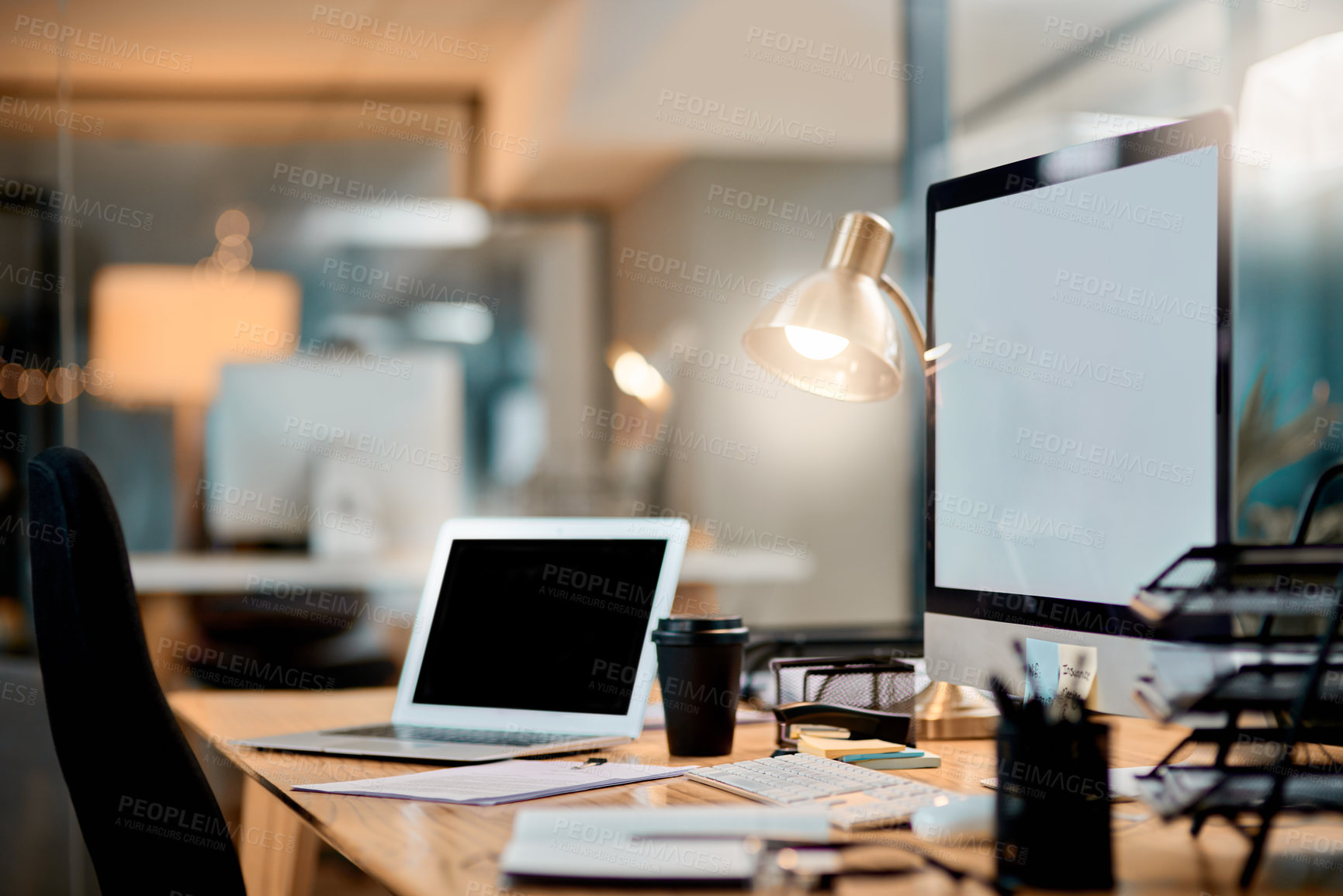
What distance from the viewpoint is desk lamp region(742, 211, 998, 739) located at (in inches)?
49.4

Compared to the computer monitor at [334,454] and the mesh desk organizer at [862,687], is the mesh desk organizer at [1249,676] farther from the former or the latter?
the computer monitor at [334,454]

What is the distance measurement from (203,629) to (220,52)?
8.11 ft

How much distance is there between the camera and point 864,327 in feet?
4.10

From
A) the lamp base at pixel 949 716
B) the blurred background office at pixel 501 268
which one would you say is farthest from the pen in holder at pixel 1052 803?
the blurred background office at pixel 501 268

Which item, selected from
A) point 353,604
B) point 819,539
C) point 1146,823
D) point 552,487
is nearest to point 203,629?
point 353,604

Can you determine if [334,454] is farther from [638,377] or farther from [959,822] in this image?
[959,822]

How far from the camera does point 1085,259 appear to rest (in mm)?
1080

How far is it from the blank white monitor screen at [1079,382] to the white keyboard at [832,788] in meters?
0.25

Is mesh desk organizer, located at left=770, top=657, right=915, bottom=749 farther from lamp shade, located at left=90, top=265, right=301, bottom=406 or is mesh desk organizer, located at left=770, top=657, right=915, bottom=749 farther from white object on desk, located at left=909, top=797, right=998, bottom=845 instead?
lamp shade, located at left=90, top=265, right=301, bottom=406

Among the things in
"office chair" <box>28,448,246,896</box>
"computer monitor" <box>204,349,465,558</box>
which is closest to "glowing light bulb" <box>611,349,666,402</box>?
"computer monitor" <box>204,349,465,558</box>

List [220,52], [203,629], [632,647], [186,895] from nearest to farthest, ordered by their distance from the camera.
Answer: [186,895] < [632,647] < [203,629] < [220,52]

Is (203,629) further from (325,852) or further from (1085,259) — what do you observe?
(1085,259)

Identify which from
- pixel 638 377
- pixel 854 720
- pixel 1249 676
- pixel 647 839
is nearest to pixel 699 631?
pixel 854 720

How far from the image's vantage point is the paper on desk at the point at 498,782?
3.13 feet
